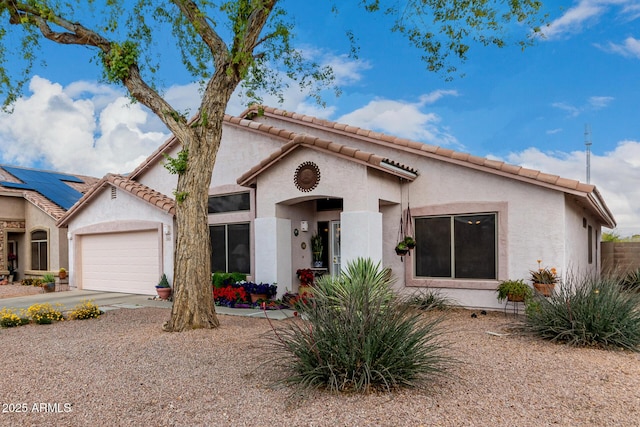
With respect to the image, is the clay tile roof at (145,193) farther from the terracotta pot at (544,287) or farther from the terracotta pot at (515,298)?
the terracotta pot at (544,287)

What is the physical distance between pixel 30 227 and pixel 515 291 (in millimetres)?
20655

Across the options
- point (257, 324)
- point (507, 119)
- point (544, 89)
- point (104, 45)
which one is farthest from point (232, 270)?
point (544, 89)

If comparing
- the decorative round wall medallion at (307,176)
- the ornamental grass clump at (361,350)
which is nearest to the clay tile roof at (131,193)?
the decorative round wall medallion at (307,176)

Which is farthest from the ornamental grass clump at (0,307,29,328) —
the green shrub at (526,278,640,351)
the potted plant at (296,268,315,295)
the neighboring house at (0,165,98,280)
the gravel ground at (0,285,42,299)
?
the green shrub at (526,278,640,351)

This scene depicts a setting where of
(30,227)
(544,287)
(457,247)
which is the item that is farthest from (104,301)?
(544,287)

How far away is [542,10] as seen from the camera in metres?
10.0

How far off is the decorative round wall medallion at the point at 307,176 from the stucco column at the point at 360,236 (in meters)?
1.24

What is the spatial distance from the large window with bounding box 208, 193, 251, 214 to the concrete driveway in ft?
10.6

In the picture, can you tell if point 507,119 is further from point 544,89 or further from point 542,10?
point 542,10

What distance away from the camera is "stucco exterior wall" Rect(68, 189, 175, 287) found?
585 inches

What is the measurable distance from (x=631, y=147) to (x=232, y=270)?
18596mm

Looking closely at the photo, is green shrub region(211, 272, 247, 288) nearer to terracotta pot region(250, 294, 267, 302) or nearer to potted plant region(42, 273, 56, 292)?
terracotta pot region(250, 294, 267, 302)

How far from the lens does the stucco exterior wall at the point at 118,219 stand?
48.7ft

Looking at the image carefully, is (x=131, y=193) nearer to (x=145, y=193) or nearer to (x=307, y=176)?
(x=145, y=193)
